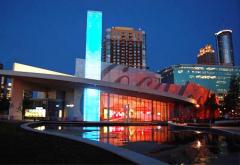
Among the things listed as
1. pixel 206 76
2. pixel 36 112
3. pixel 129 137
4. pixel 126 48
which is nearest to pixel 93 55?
pixel 36 112

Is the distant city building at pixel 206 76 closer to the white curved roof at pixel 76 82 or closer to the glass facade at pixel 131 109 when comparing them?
the glass facade at pixel 131 109

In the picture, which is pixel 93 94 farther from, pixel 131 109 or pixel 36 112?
pixel 36 112

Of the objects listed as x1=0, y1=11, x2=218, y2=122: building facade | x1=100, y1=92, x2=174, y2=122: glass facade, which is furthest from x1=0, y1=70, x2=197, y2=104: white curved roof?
x1=100, y1=92, x2=174, y2=122: glass facade

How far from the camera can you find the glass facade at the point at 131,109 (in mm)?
58969

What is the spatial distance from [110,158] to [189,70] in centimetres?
15123

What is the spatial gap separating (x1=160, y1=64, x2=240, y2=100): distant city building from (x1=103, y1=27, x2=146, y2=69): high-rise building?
21687 mm

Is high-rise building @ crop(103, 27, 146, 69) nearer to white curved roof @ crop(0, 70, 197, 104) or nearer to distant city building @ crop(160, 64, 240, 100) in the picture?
distant city building @ crop(160, 64, 240, 100)

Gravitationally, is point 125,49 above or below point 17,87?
above

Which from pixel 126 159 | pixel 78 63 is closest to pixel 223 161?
pixel 126 159

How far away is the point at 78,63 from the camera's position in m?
61.8

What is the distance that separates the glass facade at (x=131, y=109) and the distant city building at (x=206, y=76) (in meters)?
90.8

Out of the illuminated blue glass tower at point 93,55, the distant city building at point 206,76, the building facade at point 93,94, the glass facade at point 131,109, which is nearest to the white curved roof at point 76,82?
the building facade at point 93,94

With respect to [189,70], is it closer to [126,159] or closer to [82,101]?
[82,101]

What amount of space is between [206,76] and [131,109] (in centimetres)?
10805
